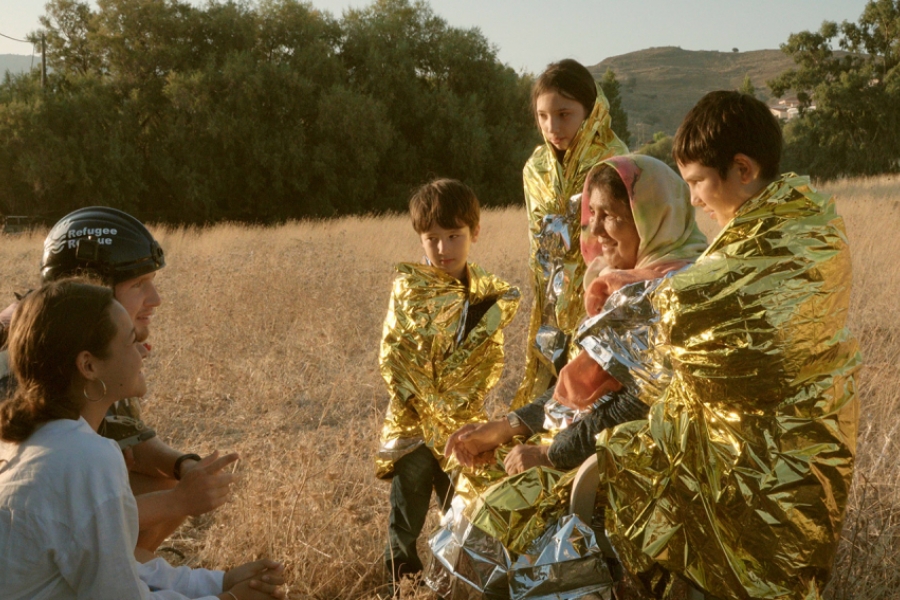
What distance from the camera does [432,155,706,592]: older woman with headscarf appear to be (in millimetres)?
2189

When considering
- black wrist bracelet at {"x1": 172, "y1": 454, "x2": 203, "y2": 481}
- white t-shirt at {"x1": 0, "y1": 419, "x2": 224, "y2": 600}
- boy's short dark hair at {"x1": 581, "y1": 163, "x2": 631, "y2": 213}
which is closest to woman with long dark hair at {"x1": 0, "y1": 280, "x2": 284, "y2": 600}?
white t-shirt at {"x1": 0, "y1": 419, "x2": 224, "y2": 600}

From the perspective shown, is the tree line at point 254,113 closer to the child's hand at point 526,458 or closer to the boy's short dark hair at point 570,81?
the boy's short dark hair at point 570,81

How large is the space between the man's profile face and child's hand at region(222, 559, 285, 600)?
0.81 m

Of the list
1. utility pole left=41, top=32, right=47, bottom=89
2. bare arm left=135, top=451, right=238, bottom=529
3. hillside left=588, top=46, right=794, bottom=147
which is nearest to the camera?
bare arm left=135, top=451, right=238, bottom=529

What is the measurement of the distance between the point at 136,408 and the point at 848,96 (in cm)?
3571

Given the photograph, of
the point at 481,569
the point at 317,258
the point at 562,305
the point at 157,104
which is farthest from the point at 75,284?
the point at 157,104

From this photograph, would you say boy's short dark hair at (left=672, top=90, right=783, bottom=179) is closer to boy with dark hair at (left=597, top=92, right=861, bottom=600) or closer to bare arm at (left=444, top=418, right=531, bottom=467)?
boy with dark hair at (left=597, top=92, right=861, bottom=600)

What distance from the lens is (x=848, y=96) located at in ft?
107

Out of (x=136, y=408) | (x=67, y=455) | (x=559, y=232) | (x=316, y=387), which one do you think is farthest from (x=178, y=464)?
(x=316, y=387)

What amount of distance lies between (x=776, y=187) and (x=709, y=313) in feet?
1.20

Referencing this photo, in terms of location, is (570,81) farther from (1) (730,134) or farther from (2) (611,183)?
(1) (730,134)

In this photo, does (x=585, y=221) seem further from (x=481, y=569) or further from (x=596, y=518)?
(x=481, y=569)

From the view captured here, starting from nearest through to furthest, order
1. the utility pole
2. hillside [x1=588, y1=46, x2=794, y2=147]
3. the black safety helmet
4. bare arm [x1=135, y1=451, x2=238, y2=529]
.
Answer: bare arm [x1=135, y1=451, x2=238, y2=529] < the black safety helmet < the utility pole < hillside [x1=588, y1=46, x2=794, y2=147]

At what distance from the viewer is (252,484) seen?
358 centimetres
